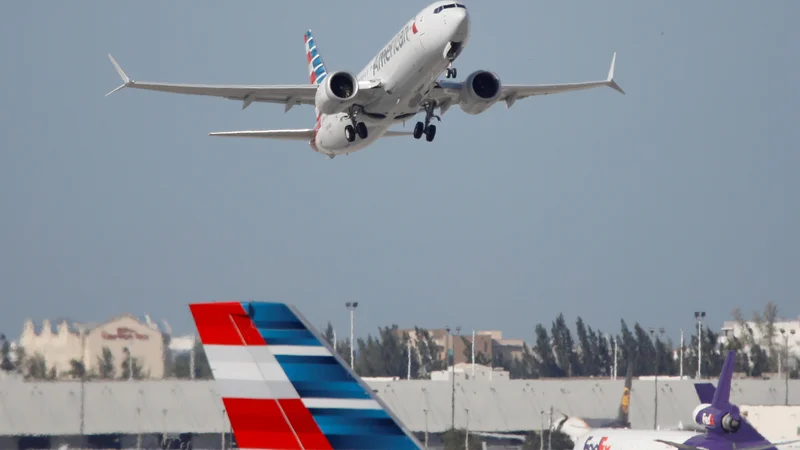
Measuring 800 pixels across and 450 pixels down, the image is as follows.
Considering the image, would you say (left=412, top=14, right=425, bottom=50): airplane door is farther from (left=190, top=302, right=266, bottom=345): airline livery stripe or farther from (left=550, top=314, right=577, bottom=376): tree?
(left=550, top=314, right=577, bottom=376): tree

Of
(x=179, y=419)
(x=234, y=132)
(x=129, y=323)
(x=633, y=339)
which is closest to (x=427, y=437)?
(x=179, y=419)

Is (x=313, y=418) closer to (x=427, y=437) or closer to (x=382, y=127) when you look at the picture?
(x=382, y=127)

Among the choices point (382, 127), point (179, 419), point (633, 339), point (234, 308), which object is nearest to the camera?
point (234, 308)

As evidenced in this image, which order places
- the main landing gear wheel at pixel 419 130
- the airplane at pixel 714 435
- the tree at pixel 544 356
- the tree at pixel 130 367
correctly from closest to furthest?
the airplane at pixel 714 435 < the tree at pixel 130 367 < the main landing gear wheel at pixel 419 130 < the tree at pixel 544 356

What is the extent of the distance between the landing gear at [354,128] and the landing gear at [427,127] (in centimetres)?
141

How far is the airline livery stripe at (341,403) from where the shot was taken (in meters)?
10.4

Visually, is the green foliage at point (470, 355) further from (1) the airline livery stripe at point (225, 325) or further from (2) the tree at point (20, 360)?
(1) the airline livery stripe at point (225, 325)

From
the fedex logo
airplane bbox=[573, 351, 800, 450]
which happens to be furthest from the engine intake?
the fedex logo

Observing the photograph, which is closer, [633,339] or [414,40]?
[414,40]

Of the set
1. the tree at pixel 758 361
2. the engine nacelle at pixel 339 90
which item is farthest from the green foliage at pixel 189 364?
the tree at pixel 758 361

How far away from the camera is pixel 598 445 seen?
26.2m

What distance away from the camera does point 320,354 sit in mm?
10508

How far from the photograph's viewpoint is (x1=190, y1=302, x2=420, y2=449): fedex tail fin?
33.3 feet

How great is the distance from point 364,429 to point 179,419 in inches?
1112
